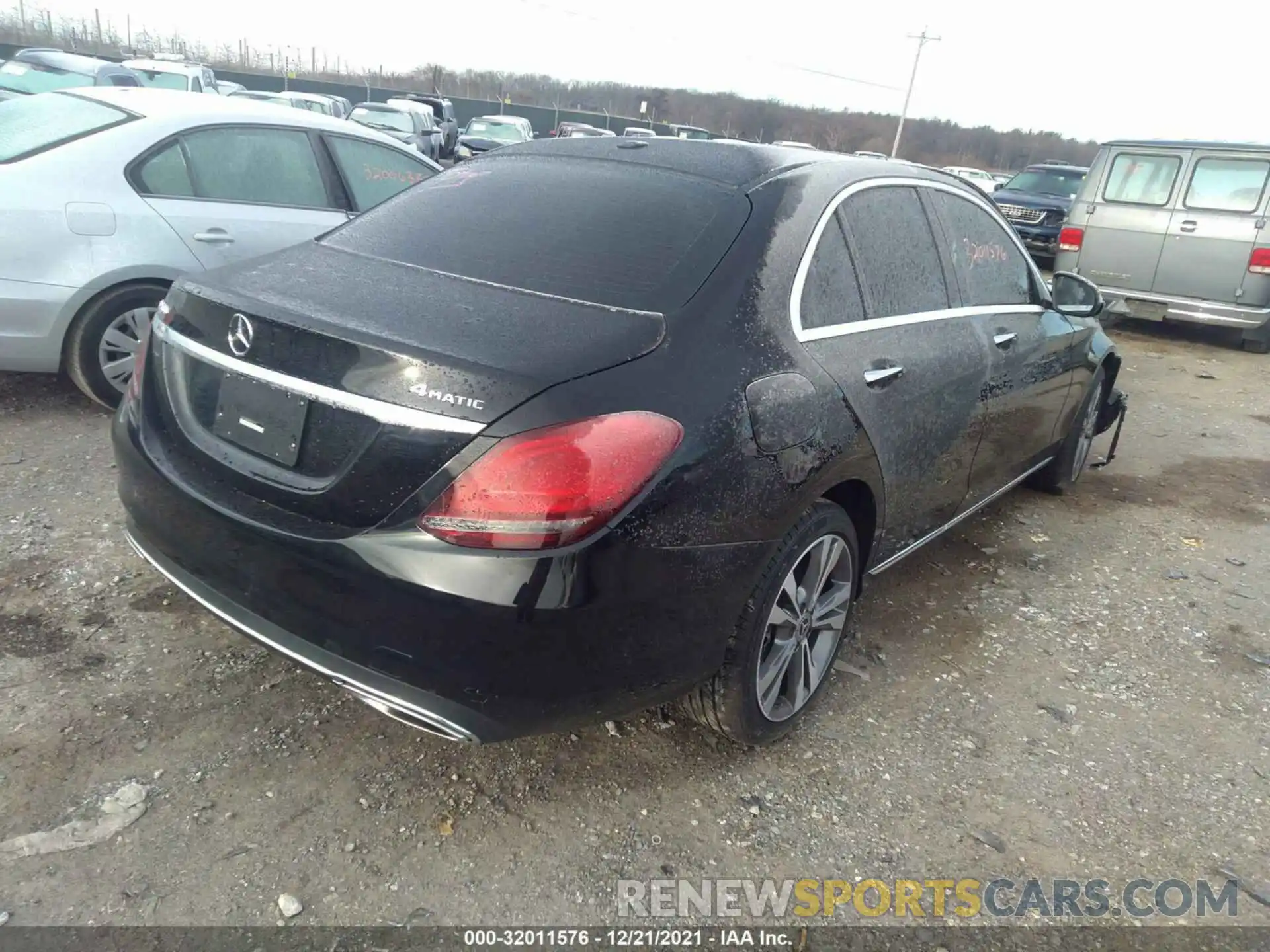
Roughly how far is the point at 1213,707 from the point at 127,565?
12.9 ft

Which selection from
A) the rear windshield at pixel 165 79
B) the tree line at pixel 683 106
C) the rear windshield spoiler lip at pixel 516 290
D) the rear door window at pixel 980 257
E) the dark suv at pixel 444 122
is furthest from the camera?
the tree line at pixel 683 106

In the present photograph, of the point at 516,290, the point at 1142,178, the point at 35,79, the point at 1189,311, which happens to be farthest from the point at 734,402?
the point at 35,79

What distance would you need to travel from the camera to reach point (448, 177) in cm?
311

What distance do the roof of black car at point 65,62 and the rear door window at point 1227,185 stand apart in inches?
552

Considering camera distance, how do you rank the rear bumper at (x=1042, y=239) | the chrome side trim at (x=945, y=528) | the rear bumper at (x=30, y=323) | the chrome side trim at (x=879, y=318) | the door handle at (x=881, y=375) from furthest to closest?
1. the rear bumper at (x=1042, y=239)
2. the rear bumper at (x=30, y=323)
3. the chrome side trim at (x=945, y=528)
4. the door handle at (x=881, y=375)
5. the chrome side trim at (x=879, y=318)

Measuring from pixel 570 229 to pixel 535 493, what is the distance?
3.45 feet

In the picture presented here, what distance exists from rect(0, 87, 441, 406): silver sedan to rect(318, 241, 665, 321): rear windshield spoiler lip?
1913mm

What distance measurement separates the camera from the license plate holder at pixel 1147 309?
966 centimetres

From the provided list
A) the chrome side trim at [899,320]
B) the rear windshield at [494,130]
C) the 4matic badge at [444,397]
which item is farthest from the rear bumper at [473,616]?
the rear windshield at [494,130]

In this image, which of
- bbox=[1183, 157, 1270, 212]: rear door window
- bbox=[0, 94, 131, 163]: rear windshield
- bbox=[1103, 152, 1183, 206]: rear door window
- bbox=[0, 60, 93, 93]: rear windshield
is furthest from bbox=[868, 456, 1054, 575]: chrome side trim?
bbox=[0, 60, 93, 93]: rear windshield

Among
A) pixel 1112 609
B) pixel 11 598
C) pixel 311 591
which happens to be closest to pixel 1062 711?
pixel 1112 609

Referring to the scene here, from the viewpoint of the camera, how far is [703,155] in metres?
2.84

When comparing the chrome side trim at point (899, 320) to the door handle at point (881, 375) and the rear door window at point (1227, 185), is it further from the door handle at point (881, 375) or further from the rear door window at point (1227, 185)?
the rear door window at point (1227, 185)

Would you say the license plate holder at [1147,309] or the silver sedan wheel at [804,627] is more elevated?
the license plate holder at [1147,309]
